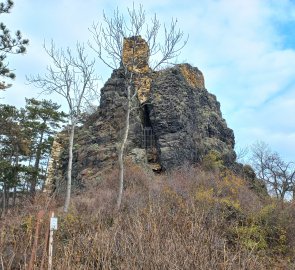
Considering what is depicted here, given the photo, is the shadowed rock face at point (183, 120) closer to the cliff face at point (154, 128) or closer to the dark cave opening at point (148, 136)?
the cliff face at point (154, 128)

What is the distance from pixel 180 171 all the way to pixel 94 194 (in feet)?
17.7

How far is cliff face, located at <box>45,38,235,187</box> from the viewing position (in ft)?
75.9

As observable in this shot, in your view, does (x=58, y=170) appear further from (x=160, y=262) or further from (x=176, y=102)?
(x=160, y=262)

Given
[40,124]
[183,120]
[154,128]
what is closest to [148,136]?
[154,128]

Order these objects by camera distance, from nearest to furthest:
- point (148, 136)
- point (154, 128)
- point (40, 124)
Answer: point (154, 128) < point (148, 136) < point (40, 124)

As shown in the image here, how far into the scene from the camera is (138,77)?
19125 millimetres

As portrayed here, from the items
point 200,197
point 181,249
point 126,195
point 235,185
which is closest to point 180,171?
point 235,185

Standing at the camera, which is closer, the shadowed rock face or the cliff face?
the cliff face

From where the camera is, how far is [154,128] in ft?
78.6

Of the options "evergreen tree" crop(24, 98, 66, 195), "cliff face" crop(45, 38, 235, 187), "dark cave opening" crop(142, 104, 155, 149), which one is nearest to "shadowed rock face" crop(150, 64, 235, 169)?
"cliff face" crop(45, 38, 235, 187)

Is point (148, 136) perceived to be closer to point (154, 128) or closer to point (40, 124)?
point (154, 128)

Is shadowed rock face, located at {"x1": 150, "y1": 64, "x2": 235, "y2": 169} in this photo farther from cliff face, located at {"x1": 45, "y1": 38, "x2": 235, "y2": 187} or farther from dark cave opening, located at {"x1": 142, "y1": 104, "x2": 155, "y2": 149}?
dark cave opening, located at {"x1": 142, "y1": 104, "x2": 155, "y2": 149}

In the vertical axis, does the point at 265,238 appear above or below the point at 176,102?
below

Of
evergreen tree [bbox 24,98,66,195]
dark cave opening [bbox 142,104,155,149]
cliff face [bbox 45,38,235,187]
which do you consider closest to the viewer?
cliff face [bbox 45,38,235,187]
